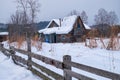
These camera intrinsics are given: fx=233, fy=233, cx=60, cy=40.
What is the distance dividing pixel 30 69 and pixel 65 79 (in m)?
3.45

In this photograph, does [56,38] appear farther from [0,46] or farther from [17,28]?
[0,46]

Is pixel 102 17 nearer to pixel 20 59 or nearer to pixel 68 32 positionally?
pixel 68 32

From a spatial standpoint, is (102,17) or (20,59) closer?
(20,59)

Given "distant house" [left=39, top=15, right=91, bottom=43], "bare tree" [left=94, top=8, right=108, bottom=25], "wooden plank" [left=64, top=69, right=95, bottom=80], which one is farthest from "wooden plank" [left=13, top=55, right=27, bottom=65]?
"bare tree" [left=94, top=8, right=108, bottom=25]

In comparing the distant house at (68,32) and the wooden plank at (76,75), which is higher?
the distant house at (68,32)

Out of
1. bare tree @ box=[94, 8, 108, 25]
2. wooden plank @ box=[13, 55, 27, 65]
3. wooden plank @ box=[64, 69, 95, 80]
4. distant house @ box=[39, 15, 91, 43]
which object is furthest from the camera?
bare tree @ box=[94, 8, 108, 25]

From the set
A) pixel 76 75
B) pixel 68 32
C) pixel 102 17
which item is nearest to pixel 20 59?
pixel 76 75

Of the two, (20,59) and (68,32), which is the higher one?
(68,32)

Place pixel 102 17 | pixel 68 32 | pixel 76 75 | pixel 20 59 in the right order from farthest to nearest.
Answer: pixel 102 17 < pixel 68 32 < pixel 20 59 < pixel 76 75

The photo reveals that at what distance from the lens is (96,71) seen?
444 centimetres

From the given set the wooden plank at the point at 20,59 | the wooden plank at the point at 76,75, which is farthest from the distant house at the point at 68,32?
the wooden plank at the point at 76,75

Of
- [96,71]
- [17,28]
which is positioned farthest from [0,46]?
[17,28]

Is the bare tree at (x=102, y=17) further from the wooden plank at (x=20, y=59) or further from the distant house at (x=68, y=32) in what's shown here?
the wooden plank at (x=20, y=59)

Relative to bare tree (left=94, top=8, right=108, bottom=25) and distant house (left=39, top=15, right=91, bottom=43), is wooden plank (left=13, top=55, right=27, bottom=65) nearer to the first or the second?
distant house (left=39, top=15, right=91, bottom=43)
